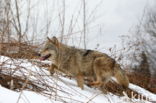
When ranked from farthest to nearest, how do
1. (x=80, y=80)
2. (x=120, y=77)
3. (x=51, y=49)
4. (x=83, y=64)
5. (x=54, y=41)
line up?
1. (x=51, y=49)
2. (x=54, y=41)
3. (x=83, y=64)
4. (x=120, y=77)
5. (x=80, y=80)

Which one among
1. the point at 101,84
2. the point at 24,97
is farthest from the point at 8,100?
the point at 101,84

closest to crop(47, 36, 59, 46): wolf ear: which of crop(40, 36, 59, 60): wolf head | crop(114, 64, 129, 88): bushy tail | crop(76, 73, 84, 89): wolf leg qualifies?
crop(40, 36, 59, 60): wolf head

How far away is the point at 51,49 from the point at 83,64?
2.11ft

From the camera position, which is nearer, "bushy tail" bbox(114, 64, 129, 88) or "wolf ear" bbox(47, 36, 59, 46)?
"bushy tail" bbox(114, 64, 129, 88)

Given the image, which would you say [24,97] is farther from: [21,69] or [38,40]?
[38,40]

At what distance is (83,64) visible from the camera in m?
5.99

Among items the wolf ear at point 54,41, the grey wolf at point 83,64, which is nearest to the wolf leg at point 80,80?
the grey wolf at point 83,64

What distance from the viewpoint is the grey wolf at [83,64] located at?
572cm

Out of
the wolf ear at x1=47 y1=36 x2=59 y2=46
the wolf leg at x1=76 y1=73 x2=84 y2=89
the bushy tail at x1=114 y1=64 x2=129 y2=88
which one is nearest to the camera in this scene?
the wolf leg at x1=76 y1=73 x2=84 y2=89

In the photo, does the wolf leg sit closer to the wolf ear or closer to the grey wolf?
the grey wolf

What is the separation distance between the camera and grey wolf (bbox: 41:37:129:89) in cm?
572

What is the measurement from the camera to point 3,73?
3.71 meters

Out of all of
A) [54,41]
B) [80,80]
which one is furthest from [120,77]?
[54,41]

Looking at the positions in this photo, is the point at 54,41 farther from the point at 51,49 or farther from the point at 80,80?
the point at 80,80
